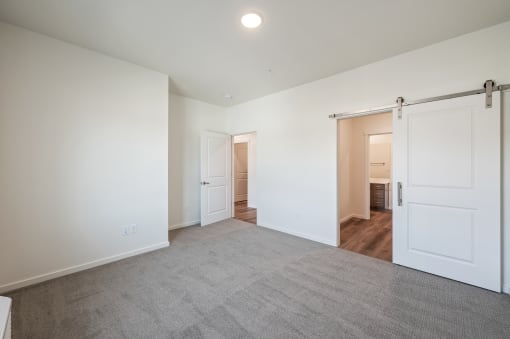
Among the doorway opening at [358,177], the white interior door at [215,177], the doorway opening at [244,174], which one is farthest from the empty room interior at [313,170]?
the doorway opening at [244,174]

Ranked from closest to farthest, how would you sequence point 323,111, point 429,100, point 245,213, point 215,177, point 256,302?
point 256,302
point 429,100
point 323,111
point 215,177
point 245,213

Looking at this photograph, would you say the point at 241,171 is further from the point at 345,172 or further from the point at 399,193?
the point at 399,193

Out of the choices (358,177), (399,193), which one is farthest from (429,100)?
(358,177)

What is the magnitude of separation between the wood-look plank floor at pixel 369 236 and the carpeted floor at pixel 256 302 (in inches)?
13.3

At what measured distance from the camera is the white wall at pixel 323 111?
2.29 metres

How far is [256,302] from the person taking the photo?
2.03 meters

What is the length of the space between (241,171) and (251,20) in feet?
18.5

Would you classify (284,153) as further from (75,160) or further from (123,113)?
(75,160)

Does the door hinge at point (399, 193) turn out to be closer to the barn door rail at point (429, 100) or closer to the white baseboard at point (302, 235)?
the barn door rail at point (429, 100)

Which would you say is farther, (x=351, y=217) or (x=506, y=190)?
(x=351, y=217)

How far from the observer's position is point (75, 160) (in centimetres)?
261

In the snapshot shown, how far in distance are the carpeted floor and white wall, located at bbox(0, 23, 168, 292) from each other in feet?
1.13

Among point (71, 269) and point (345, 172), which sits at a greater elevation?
point (345, 172)

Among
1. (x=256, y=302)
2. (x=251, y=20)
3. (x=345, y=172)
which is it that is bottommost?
(x=256, y=302)
